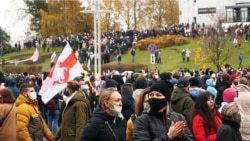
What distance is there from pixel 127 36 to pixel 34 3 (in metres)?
37.2

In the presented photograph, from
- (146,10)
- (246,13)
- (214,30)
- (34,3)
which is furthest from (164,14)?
(214,30)

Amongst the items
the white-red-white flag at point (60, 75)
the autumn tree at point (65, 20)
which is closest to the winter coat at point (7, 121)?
the white-red-white flag at point (60, 75)

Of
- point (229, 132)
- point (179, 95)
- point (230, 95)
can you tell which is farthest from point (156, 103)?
point (179, 95)

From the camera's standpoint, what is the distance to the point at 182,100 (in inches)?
438

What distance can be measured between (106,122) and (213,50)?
142 ft

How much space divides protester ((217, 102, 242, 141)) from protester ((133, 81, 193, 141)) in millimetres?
1320

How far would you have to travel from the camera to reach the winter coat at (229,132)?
8.25m

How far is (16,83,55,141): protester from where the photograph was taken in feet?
34.0

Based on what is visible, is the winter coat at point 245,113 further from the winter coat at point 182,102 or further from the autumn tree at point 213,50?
the autumn tree at point 213,50

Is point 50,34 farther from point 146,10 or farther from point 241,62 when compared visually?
point 241,62

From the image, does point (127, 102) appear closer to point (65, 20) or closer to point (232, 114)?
point (232, 114)

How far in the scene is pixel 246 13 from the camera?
8288 cm

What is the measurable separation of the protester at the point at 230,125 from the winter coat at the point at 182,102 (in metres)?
2.59

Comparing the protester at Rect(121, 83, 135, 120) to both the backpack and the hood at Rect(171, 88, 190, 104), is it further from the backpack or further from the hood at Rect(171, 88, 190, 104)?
the backpack
